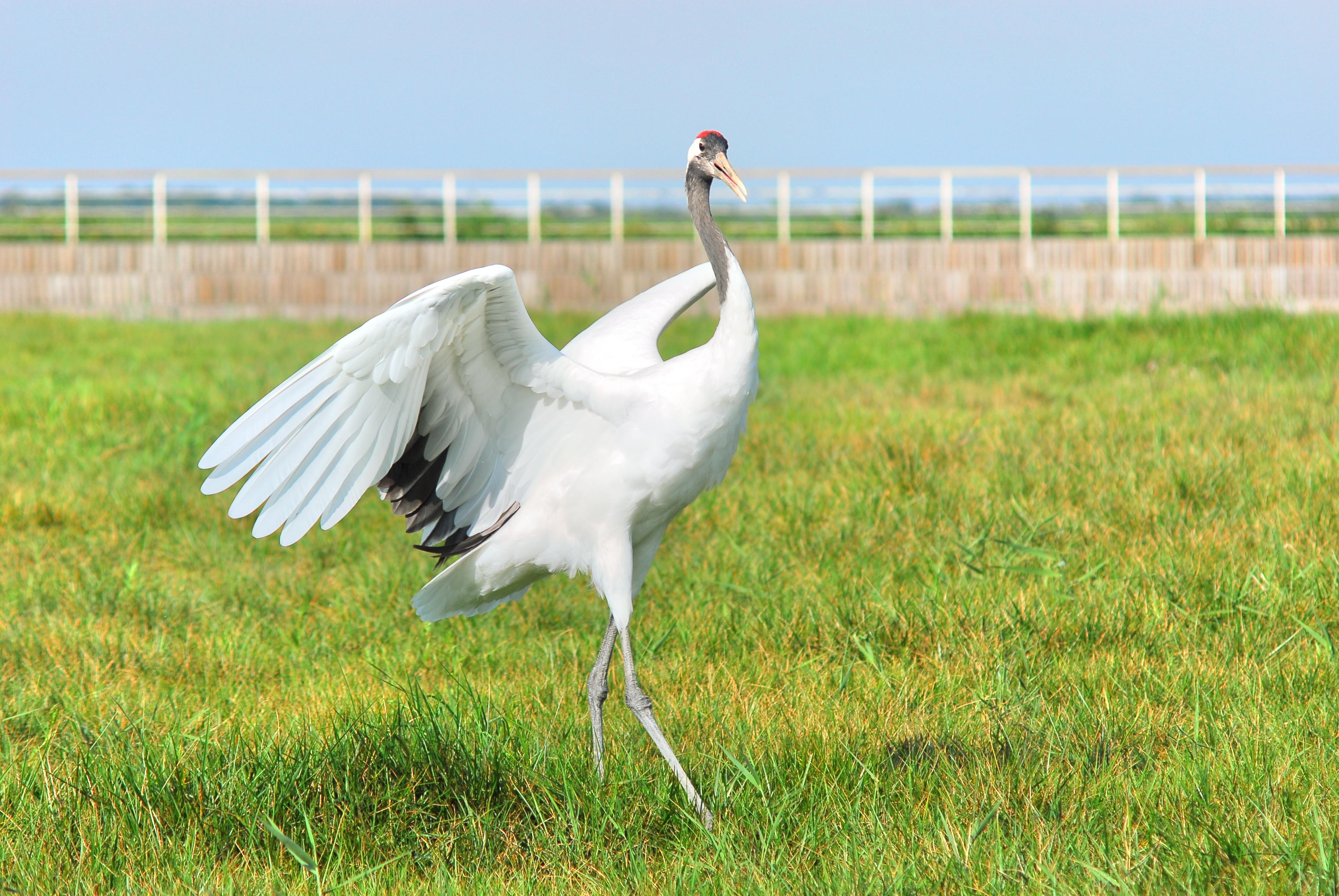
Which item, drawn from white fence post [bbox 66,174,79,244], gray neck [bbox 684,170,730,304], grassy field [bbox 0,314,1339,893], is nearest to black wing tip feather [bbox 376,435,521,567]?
grassy field [bbox 0,314,1339,893]

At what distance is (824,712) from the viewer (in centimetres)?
310

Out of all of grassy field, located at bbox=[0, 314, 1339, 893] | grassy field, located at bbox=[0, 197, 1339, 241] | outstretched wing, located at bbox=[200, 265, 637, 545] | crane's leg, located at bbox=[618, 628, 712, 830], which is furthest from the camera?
grassy field, located at bbox=[0, 197, 1339, 241]

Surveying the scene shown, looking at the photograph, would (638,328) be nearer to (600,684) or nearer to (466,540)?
(466,540)

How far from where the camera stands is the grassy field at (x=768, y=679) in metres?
2.42

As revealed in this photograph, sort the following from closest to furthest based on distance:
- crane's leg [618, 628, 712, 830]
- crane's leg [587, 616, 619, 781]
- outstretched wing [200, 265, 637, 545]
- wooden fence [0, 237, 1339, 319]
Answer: crane's leg [618, 628, 712, 830] → outstretched wing [200, 265, 637, 545] → crane's leg [587, 616, 619, 781] → wooden fence [0, 237, 1339, 319]

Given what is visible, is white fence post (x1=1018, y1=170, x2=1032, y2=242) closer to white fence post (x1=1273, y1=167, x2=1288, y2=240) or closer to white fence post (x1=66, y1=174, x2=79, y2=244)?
white fence post (x1=1273, y1=167, x2=1288, y2=240)

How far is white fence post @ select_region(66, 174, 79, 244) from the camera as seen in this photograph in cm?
1662

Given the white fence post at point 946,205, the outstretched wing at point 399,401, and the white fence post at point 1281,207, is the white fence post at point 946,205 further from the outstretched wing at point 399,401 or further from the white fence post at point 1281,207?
the outstretched wing at point 399,401

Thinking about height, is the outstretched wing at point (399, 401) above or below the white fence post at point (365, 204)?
below

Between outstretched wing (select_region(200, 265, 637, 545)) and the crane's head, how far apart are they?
26.4 inches

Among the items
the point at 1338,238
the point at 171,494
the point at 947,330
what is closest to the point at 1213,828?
the point at 171,494

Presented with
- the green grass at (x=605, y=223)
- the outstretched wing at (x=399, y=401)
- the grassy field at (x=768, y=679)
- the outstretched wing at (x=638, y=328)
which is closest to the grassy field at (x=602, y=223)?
the green grass at (x=605, y=223)

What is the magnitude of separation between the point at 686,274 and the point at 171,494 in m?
2.79

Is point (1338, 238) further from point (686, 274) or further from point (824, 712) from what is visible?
point (824, 712)
